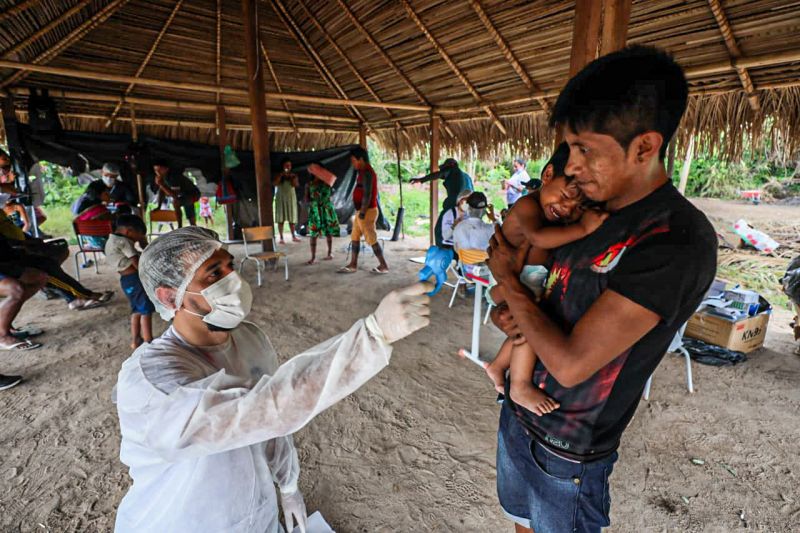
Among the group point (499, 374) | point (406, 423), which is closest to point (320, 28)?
point (406, 423)

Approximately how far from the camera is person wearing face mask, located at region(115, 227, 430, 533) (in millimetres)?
935

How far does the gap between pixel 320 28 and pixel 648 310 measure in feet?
25.7

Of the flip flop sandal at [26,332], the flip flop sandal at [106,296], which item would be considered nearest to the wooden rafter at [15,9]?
the flip flop sandal at [106,296]

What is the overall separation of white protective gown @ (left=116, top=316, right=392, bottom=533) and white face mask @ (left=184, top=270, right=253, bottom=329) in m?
0.12

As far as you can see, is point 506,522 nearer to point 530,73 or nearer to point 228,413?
point 228,413

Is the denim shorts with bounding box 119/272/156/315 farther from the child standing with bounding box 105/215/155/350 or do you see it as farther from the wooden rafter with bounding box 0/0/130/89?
the wooden rafter with bounding box 0/0/130/89

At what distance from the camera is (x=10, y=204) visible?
6.52 metres

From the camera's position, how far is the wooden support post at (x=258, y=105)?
19.2ft

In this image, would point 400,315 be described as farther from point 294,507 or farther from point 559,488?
point 294,507

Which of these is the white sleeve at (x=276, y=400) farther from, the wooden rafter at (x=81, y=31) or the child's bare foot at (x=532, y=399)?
the wooden rafter at (x=81, y=31)

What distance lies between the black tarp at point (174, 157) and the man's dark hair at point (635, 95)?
29.8 ft

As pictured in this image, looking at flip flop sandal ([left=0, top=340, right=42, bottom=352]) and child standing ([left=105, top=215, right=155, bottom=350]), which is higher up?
child standing ([left=105, top=215, right=155, bottom=350])

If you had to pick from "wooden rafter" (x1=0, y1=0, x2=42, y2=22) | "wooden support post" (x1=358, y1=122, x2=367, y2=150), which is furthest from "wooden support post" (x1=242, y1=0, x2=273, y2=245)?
"wooden support post" (x1=358, y1=122, x2=367, y2=150)

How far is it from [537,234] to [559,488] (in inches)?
29.3
